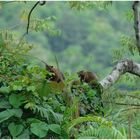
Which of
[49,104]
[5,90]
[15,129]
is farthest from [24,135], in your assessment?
[49,104]

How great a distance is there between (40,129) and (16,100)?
0.23 m

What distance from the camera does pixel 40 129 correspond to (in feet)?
8.56

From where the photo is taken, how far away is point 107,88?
3717mm

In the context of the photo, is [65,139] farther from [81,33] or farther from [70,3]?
[81,33]

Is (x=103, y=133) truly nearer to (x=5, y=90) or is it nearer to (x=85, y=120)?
(x=85, y=120)

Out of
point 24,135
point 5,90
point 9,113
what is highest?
point 5,90

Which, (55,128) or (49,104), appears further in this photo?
(49,104)

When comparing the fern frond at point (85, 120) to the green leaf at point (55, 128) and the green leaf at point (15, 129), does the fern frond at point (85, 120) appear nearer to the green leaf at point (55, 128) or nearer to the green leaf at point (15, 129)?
the green leaf at point (55, 128)

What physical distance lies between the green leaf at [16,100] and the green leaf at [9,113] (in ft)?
0.11

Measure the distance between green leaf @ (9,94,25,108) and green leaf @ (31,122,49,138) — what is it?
154 millimetres

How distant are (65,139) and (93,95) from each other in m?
0.83

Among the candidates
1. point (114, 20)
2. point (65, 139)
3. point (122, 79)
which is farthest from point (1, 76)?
point (114, 20)

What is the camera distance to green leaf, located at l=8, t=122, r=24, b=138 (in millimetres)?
2586

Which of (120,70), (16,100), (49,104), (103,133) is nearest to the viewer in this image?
(103,133)
